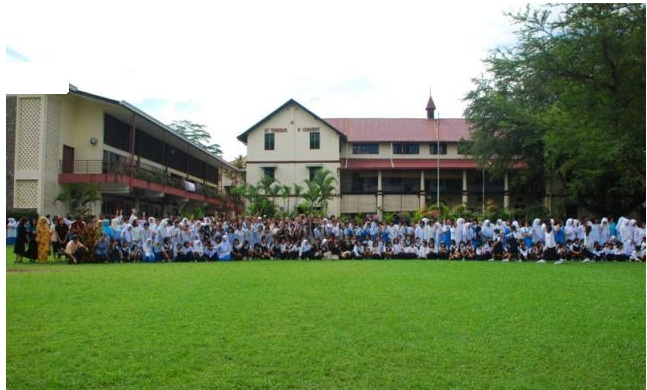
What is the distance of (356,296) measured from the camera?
8.99 m

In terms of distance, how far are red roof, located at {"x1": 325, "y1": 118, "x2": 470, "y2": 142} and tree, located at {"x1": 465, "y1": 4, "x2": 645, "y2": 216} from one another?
15.5ft

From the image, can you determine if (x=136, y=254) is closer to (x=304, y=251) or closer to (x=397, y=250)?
(x=304, y=251)

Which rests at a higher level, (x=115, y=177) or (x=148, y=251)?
(x=115, y=177)

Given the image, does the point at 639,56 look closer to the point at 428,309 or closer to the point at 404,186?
the point at 428,309

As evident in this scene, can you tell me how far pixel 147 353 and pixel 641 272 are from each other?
1224cm

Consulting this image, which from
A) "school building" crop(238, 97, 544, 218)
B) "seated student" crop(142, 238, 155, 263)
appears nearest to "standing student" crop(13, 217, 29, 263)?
"seated student" crop(142, 238, 155, 263)

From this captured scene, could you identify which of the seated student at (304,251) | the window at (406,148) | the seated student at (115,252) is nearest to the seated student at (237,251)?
the seated student at (304,251)

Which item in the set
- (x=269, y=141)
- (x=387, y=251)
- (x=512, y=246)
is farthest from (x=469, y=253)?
(x=269, y=141)

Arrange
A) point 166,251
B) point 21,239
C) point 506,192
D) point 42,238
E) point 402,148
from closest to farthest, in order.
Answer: point 21,239, point 42,238, point 166,251, point 506,192, point 402,148

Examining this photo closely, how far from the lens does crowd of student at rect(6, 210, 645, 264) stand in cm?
1783

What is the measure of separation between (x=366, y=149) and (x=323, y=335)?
3645 cm

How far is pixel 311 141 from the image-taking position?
133ft

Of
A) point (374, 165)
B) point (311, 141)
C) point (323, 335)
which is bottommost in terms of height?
point (323, 335)

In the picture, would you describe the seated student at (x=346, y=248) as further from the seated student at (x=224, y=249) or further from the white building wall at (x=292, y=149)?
the white building wall at (x=292, y=149)
